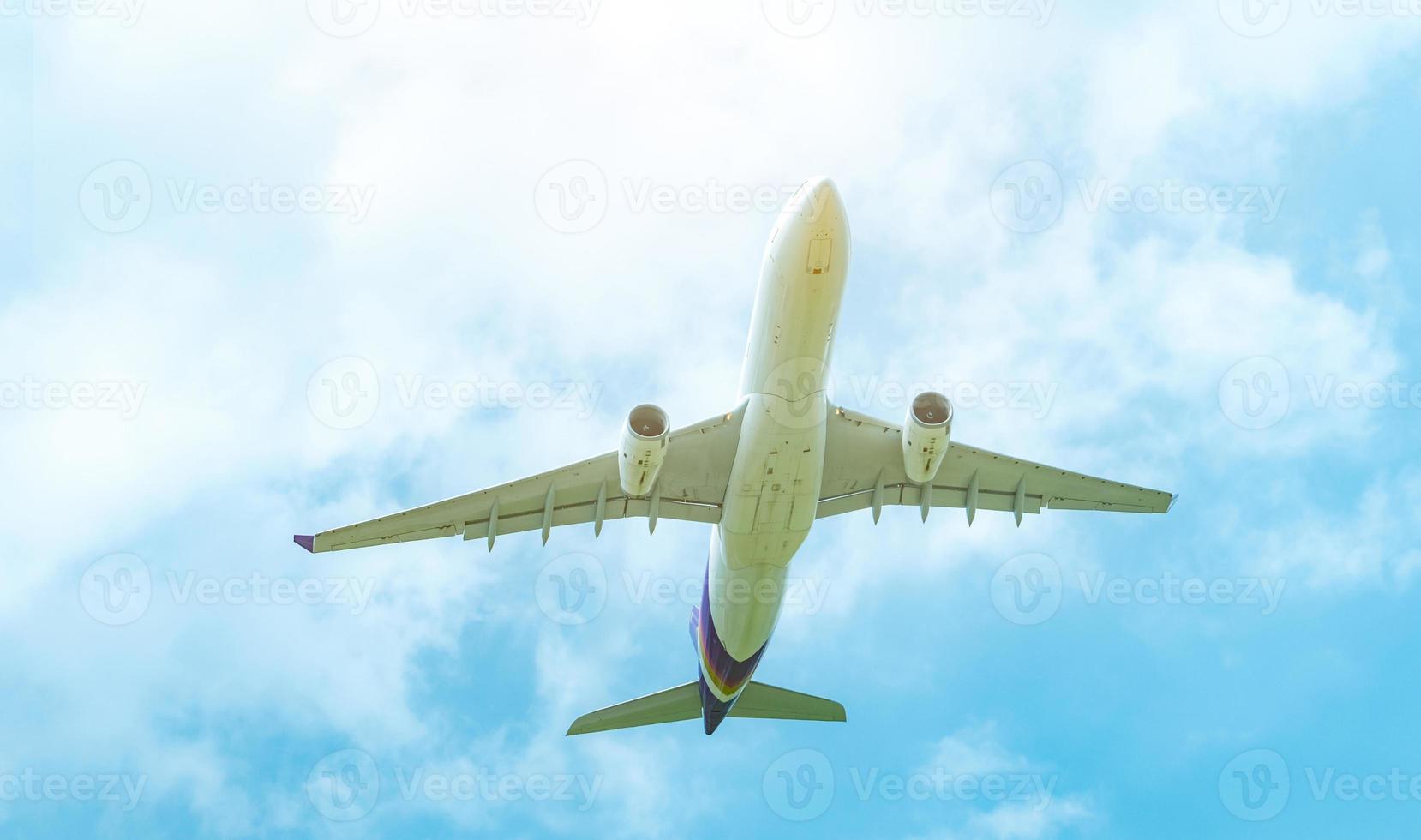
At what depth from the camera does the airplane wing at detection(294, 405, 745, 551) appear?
3297cm

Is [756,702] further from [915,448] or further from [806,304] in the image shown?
[806,304]

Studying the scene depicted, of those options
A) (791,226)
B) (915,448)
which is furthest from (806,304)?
(915,448)

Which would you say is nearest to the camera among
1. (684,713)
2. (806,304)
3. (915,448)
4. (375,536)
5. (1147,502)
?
(806,304)

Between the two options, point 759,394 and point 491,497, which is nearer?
point 759,394

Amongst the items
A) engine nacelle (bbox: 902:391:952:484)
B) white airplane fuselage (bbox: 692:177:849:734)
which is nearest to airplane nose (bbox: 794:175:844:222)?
white airplane fuselage (bbox: 692:177:849:734)

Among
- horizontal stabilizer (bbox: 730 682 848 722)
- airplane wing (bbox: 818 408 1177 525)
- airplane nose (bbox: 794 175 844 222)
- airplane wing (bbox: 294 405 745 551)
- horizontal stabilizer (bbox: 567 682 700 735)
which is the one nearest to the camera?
airplane nose (bbox: 794 175 844 222)

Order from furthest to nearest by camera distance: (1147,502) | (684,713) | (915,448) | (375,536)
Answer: (684,713)
(1147,502)
(375,536)
(915,448)

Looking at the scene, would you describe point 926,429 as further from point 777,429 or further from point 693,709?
point 693,709

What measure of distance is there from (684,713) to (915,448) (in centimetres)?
1272

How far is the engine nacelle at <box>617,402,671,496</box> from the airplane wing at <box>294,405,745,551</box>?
2.44 meters

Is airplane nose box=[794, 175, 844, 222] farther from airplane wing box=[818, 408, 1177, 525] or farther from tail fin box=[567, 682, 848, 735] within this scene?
tail fin box=[567, 682, 848, 735]

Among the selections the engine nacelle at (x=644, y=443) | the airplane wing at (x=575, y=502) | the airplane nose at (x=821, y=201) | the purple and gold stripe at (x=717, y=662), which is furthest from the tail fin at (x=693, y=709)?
the airplane nose at (x=821, y=201)

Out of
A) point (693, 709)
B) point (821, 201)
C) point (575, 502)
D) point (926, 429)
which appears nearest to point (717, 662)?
point (693, 709)

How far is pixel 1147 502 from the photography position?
118ft
